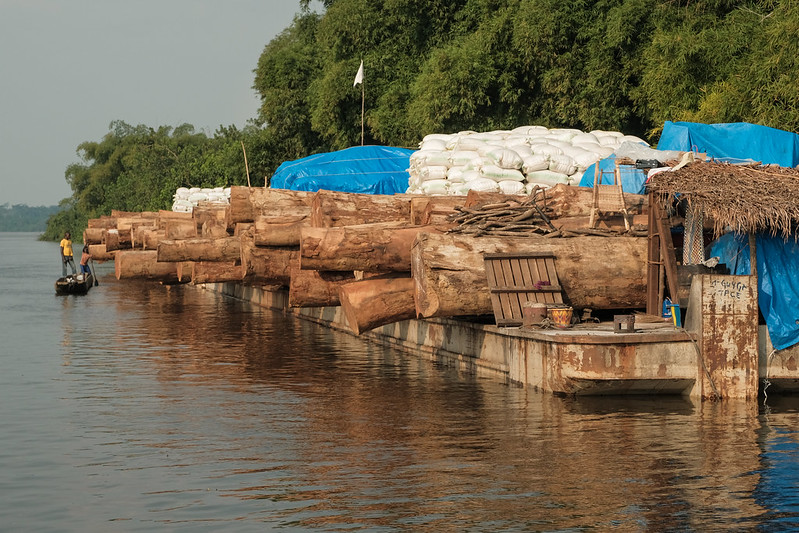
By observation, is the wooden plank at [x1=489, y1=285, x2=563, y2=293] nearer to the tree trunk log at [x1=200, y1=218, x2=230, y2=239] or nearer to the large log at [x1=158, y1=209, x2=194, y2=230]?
the tree trunk log at [x1=200, y1=218, x2=230, y2=239]

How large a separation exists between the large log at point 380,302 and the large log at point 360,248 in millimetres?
223

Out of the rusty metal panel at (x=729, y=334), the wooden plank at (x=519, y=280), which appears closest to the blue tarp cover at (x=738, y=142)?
the wooden plank at (x=519, y=280)

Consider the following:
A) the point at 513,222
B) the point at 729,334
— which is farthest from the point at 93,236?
the point at 729,334

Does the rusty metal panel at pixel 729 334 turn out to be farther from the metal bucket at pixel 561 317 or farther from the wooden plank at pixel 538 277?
the wooden plank at pixel 538 277

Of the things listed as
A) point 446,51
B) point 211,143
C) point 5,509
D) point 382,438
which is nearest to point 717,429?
point 382,438

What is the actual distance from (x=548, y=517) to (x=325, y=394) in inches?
277

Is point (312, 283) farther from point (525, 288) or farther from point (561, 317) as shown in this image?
point (561, 317)

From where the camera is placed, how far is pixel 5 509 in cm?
990

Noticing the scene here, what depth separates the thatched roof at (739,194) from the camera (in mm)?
13898

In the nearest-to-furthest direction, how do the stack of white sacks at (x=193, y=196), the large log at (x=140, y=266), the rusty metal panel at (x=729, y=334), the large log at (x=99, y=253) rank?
the rusty metal panel at (x=729, y=334) → the large log at (x=140, y=266) → the large log at (x=99, y=253) → the stack of white sacks at (x=193, y=196)

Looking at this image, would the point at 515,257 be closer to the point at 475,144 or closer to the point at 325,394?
the point at 325,394

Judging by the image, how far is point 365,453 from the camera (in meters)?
11.8

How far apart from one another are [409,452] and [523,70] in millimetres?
26256

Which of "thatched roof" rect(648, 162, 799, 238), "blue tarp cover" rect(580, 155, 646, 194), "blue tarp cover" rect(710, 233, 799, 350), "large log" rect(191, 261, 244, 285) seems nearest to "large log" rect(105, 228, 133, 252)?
"large log" rect(191, 261, 244, 285)
